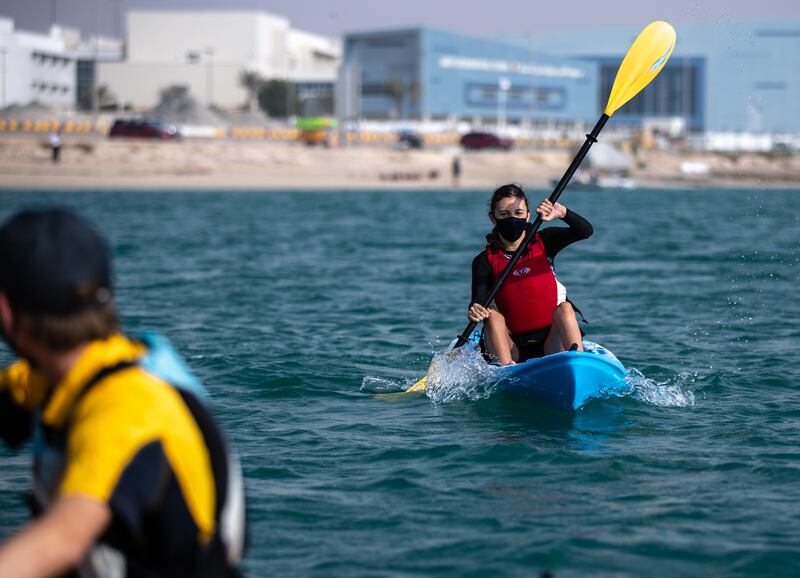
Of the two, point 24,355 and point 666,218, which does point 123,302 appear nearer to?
point 24,355

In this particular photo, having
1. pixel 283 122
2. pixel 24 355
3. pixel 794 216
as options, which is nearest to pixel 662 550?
pixel 24 355

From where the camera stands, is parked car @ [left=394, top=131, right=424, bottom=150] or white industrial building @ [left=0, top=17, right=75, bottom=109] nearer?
parked car @ [left=394, top=131, right=424, bottom=150]

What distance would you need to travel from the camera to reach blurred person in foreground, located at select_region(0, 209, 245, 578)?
227 cm

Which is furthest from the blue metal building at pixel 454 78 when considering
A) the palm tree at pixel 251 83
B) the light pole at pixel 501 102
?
Result: the palm tree at pixel 251 83

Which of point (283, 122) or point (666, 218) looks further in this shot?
point (283, 122)

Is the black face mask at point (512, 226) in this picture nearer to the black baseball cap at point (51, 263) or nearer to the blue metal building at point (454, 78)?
the black baseball cap at point (51, 263)

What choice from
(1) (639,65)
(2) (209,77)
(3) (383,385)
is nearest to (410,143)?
(2) (209,77)

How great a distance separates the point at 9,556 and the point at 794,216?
125ft

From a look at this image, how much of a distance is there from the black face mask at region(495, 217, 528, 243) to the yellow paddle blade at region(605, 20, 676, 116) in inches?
59.0

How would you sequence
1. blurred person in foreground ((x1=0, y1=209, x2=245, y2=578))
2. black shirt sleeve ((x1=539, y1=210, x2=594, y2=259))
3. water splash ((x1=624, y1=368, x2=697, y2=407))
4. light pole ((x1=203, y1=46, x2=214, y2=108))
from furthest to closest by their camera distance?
1. light pole ((x1=203, y1=46, x2=214, y2=108))
2. water splash ((x1=624, y1=368, x2=697, y2=407))
3. black shirt sleeve ((x1=539, y1=210, x2=594, y2=259))
4. blurred person in foreground ((x1=0, y1=209, x2=245, y2=578))

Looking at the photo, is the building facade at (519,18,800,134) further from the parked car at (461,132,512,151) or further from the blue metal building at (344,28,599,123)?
the parked car at (461,132,512,151)

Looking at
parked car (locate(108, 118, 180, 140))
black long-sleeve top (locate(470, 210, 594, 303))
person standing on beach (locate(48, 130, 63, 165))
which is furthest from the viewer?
parked car (locate(108, 118, 180, 140))

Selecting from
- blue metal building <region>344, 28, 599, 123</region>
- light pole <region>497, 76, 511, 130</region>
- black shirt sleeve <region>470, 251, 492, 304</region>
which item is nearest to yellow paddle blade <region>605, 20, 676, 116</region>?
black shirt sleeve <region>470, 251, 492, 304</region>

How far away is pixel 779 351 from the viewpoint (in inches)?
401
